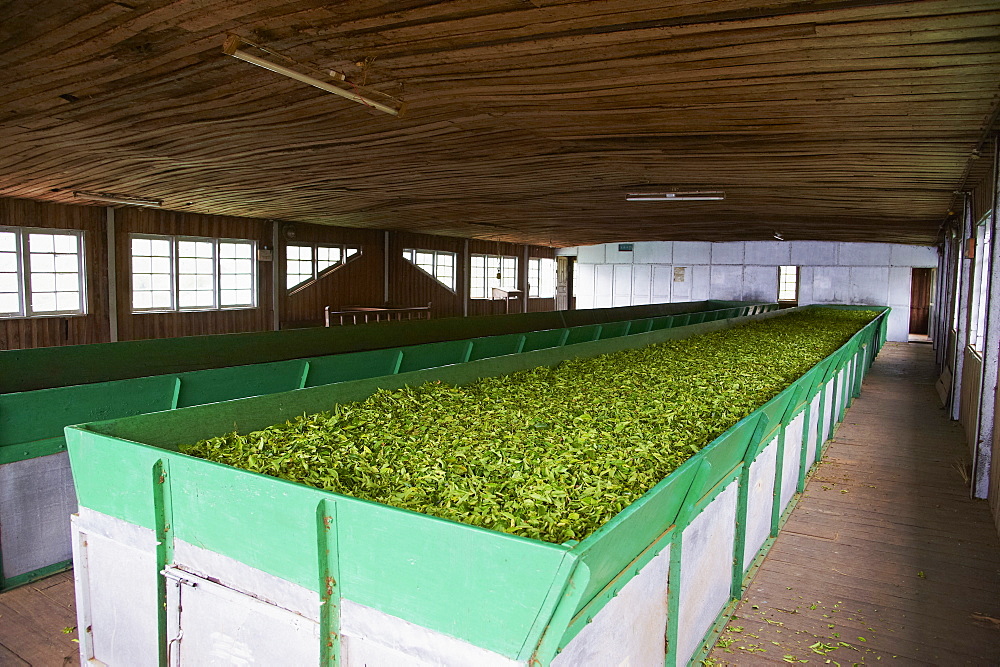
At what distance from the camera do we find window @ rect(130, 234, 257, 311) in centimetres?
1131

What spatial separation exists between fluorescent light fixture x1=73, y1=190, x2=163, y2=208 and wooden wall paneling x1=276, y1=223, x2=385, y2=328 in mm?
3413

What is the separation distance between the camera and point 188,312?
11.9 metres

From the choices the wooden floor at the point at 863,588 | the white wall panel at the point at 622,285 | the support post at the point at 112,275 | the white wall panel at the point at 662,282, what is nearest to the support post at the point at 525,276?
the white wall panel at the point at 622,285

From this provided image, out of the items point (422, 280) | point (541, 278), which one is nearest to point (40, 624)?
point (422, 280)

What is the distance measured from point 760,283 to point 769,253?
2.88 feet

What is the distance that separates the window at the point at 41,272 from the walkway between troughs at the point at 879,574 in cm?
1051

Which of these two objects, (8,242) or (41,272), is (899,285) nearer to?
(41,272)

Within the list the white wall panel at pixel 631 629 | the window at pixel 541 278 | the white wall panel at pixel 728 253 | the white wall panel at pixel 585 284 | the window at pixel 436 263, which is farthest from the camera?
the window at pixel 541 278

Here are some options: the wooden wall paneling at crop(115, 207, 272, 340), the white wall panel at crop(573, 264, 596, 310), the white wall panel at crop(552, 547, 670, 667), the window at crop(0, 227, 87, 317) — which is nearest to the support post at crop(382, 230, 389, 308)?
the wooden wall paneling at crop(115, 207, 272, 340)

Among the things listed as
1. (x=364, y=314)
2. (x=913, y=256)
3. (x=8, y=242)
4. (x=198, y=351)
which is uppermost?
(x=913, y=256)

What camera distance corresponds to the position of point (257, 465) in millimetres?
2449

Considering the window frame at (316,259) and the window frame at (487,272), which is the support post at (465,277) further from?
the window frame at (316,259)

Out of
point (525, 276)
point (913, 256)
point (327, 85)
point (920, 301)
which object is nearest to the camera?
A: point (327, 85)

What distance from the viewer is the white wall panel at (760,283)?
1892 cm
